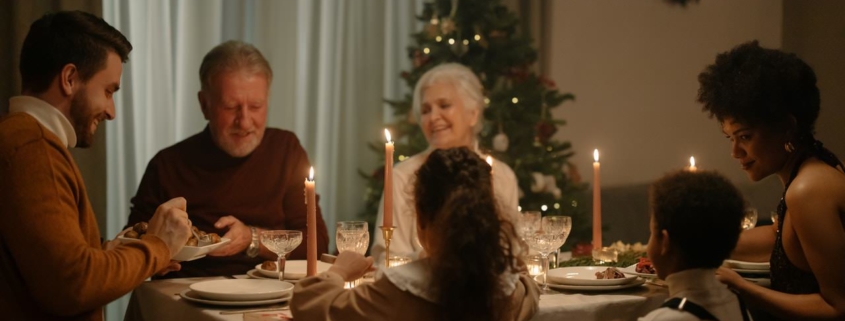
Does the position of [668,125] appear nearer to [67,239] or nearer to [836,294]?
[836,294]

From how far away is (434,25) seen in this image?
5109 mm

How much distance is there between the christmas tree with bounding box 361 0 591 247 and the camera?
16.7 ft

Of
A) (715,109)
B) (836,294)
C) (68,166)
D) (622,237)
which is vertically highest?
(715,109)

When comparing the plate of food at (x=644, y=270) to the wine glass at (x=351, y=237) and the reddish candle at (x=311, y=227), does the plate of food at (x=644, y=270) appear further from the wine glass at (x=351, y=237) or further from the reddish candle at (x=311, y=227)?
the reddish candle at (x=311, y=227)

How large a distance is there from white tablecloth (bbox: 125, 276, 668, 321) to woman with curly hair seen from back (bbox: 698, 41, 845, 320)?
294 millimetres

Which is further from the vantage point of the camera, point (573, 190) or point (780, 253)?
point (573, 190)

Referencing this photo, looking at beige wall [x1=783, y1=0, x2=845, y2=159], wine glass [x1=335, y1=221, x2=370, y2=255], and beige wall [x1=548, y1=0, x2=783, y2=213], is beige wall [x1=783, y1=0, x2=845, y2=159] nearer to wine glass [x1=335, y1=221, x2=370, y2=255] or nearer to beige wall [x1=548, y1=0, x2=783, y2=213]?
beige wall [x1=548, y1=0, x2=783, y2=213]

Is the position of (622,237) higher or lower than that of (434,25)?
lower

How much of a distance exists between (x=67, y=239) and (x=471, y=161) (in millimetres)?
914

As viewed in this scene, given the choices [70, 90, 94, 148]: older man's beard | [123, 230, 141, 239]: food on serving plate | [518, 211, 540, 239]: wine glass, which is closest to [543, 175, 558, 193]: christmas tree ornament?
[518, 211, 540, 239]: wine glass

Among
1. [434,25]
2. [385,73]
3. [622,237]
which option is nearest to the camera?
[434,25]

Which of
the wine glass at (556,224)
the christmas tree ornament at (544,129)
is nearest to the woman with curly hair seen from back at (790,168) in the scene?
the wine glass at (556,224)

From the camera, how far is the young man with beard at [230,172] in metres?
3.42

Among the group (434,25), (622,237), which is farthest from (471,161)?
(622,237)
